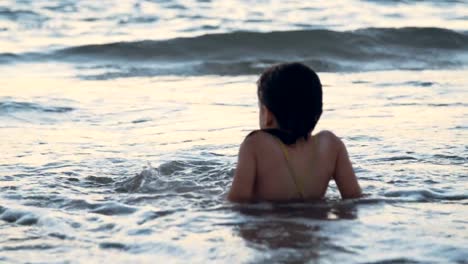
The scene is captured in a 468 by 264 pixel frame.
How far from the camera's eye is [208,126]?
827 cm

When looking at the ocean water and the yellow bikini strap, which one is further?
the yellow bikini strap

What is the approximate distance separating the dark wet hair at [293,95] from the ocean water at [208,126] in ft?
1.50

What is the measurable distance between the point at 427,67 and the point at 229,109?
12.3 feet

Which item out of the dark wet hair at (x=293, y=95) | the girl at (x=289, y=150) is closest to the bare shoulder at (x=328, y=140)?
the girl at (x=289, y=150)

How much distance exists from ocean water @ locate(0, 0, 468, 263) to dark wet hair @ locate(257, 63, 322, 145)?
46 centimetres

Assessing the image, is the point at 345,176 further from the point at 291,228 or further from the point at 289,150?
the point at 291,228

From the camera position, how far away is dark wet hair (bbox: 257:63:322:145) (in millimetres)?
5148

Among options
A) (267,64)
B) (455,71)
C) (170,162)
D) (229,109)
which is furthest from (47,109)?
(455,71)

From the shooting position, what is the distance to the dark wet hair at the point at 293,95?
5.15m

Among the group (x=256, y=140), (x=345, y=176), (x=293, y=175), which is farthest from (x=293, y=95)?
(x=345, y=176)

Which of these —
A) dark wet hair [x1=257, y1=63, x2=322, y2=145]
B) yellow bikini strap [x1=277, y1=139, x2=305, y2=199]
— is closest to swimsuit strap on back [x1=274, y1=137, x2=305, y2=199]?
yellow bikini strap [x1=277, y1=139, x2=305, y2=199]

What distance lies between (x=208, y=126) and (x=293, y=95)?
3.17 meters

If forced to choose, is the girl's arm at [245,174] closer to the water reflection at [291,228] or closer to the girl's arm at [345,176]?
the water reflection at [291,228]

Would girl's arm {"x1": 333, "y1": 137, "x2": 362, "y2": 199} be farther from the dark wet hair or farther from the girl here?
the dark wet hair
